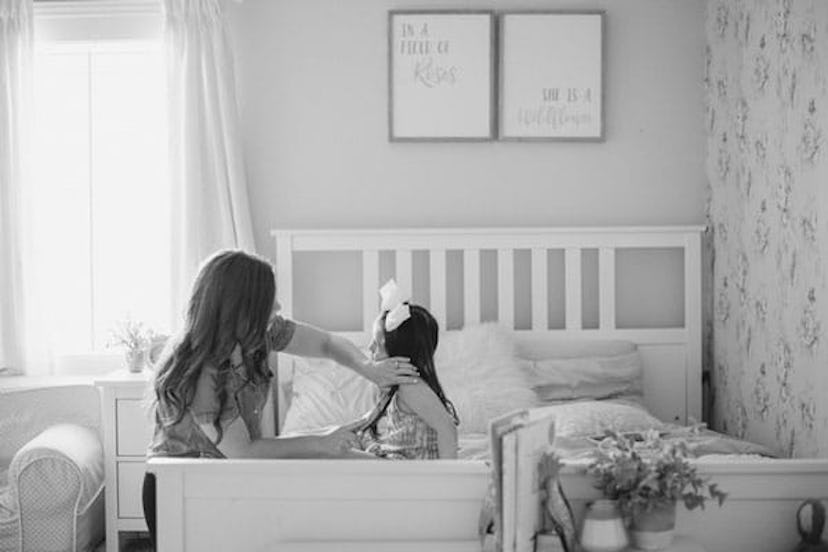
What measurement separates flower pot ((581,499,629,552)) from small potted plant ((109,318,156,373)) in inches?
86.8

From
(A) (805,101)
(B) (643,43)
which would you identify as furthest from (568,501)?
(B) (643,43)

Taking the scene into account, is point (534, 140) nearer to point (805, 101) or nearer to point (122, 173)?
point (805, 101)

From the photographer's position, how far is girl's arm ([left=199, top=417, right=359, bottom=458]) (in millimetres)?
2361

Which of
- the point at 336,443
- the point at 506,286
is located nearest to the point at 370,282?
the point at 506,286

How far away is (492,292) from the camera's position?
426cm

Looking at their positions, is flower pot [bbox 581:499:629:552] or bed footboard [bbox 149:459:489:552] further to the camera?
bed footboard [bbox 149:459:489:552]

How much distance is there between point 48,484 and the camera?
3.50 meters

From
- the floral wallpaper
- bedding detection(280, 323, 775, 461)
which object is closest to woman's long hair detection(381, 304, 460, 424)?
bedding detection(280, 323, 775, 461)

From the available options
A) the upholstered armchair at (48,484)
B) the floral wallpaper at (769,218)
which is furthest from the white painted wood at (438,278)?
the upholstered armchair at (48,484)

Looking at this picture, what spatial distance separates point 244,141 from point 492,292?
3.67 feet

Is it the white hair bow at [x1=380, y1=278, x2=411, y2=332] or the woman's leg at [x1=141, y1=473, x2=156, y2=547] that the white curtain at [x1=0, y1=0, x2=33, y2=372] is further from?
the white hair bow at [x1=380, y1=278, x2=411, y2=332]

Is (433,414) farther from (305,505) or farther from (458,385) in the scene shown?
(458,385)

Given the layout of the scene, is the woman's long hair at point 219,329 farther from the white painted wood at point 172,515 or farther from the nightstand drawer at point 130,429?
the nightstand drawer at point 130,429

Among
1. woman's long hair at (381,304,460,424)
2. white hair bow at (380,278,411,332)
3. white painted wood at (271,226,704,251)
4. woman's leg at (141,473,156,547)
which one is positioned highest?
white painted wood at (271,226,704,251)
